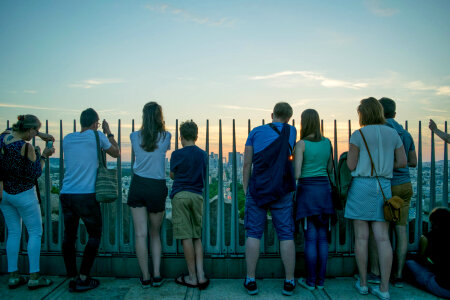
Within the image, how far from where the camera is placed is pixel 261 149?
166 inches

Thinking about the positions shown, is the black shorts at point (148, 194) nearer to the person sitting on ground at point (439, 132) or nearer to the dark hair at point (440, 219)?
the dark hair at point (440, 219)

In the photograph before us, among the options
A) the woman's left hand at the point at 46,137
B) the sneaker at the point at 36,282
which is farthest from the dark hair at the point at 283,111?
the sneaker at the point at 36,282

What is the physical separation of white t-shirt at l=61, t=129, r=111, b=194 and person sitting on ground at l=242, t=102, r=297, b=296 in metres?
1.83

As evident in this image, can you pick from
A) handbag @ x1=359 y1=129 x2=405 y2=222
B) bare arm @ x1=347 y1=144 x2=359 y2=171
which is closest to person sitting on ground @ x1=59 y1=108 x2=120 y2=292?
bare arm @ x1=347 y1=144 x2=359 y2=171

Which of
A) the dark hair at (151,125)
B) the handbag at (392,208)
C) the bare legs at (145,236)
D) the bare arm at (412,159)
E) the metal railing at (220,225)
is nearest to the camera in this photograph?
the handbag at (392,208)

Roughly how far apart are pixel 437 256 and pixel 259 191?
2137 millimetres

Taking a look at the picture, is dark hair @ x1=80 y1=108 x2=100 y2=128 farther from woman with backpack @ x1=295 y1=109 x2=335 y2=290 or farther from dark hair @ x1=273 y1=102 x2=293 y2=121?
woman with backpack @ x1=295 y1=109 x2=335 y2=290

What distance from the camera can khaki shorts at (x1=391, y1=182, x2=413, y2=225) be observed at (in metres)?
4.46

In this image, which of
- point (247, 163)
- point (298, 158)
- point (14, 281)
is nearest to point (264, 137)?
point (247, 163)

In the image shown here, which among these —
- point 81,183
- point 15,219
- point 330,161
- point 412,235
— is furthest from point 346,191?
point 15,219

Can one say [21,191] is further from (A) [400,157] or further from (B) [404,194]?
(B) [404,194]

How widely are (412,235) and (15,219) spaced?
5.40 meters

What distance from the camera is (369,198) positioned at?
4.18 meters

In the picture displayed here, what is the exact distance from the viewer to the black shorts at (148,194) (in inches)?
171
